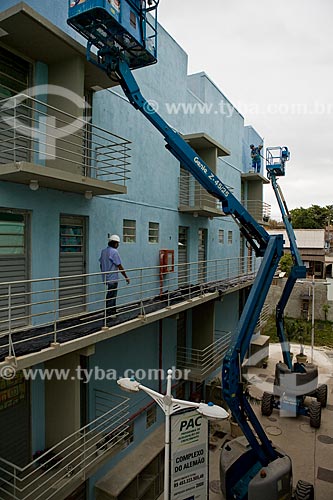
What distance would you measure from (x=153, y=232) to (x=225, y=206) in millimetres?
3123

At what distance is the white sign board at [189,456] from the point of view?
521 centimetres

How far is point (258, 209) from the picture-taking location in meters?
21.0

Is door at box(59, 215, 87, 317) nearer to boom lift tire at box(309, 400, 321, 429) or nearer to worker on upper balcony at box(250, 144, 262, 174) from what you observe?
boom lift tire at box(309, 400, 321, 429)

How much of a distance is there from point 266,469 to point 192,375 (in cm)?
448

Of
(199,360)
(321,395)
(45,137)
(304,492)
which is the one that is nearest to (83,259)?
(45,137)

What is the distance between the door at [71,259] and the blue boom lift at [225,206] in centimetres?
307

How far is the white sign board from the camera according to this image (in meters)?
5.21

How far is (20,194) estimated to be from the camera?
302 inches

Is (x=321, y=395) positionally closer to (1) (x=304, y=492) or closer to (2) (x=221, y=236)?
(1) (x=304, y=492)

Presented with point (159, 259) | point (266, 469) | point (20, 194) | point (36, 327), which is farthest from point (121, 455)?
point (20, 194)

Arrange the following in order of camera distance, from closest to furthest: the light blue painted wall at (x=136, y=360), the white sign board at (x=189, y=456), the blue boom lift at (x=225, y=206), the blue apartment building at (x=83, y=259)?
the white sign board at (x=189, y=456) → the blue boom lift at (x=225, y=206) → the blue apartment building at (x=83, y=259) → the light blue painted wall at (x=136, y=360)

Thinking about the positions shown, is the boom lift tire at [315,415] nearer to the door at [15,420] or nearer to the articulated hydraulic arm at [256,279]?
Result: the articulated hydraulic arm at [256,279]

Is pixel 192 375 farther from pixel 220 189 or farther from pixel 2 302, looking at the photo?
pixel 2 302

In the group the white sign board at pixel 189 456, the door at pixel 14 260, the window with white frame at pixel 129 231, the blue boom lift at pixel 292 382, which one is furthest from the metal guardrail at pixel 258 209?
the white sign board at pixel 189 456
